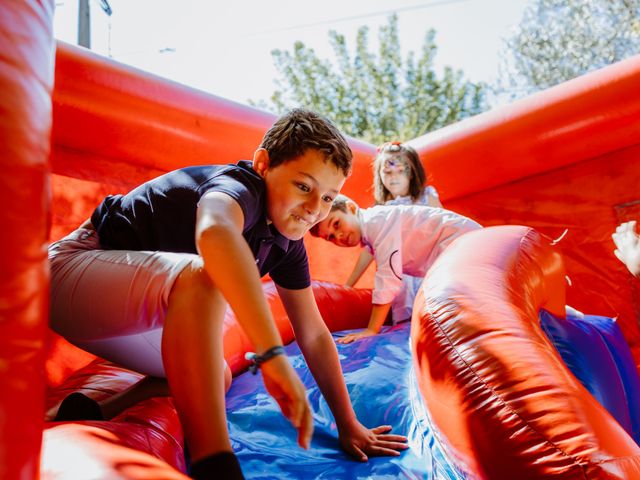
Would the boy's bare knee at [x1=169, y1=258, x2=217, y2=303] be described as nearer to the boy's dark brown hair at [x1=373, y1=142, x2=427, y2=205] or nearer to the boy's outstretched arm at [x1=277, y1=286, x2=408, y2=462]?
the boy's outstretched arm at [x1=277, y1=286, x2=408, y2=462]

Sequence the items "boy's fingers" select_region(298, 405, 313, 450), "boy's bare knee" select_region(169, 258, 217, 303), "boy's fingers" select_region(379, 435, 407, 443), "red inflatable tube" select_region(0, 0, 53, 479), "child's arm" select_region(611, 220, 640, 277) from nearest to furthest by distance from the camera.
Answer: "red inflatable tube" select_region(0, 0, 53, 479)
"boy's fingers" select_region(298, 405, 313, 450)
"boy's bare knee" select_region(169, 258, 217, 303)
"boy's fingers" select_region(379, 435, 407, 443)
"child's arm" select_region(611, 220, 640, 277)

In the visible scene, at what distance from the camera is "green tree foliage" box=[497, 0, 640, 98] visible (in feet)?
39.5

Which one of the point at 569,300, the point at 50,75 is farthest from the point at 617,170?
the point at 50,75

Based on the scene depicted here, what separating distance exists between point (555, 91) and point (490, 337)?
208cm

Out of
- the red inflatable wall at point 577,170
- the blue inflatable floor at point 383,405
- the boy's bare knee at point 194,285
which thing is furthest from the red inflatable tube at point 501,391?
the red inflatable wall at point 577,170

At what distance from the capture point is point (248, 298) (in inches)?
25.5

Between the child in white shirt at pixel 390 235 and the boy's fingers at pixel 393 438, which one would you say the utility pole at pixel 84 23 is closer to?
the child in white shirt at pixel 390 235

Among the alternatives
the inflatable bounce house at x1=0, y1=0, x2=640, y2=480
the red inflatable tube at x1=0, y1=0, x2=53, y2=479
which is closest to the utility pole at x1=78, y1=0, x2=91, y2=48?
the inflatable bounce house at x1=0, y1=0, x2=640, y2=480

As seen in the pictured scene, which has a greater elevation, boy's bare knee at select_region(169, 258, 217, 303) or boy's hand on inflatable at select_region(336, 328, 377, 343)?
boy's bare knee at select_region(169, 258, 217, 303)

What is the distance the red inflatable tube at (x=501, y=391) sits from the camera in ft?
2.42

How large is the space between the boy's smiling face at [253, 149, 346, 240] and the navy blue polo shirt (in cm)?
2

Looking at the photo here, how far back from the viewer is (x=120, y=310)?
82 cm

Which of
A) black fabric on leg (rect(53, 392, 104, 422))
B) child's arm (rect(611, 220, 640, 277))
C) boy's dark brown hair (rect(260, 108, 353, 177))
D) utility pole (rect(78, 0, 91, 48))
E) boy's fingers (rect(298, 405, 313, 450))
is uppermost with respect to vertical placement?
utility pole (rect(78, 0, 91, 48))

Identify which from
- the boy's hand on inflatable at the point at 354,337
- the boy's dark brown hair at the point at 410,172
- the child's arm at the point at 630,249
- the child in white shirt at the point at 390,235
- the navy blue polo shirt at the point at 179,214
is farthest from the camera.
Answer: the boy's dark brown hair at the point at 410,172
